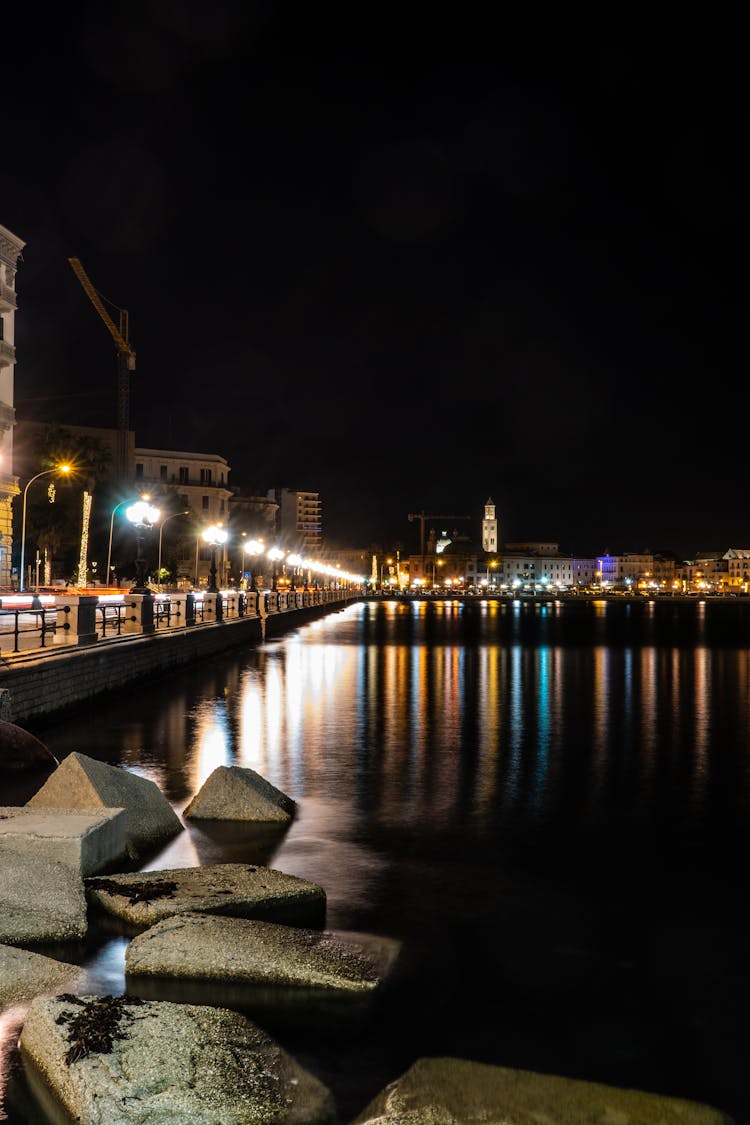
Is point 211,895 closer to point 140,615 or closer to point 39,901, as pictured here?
point 39,901

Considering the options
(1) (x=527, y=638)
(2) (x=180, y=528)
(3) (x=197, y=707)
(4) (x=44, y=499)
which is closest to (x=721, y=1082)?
(3) (x=197, y=707)

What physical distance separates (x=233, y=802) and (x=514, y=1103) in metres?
6.89

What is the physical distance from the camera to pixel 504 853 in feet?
35.9

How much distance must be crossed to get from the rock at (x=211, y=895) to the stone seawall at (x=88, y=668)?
8.39 m

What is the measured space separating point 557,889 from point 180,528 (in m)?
87.9

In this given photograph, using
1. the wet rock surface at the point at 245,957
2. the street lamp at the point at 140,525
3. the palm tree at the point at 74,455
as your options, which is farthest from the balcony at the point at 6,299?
the wet rock surface at the point at 245,957

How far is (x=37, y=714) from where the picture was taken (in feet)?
59.8

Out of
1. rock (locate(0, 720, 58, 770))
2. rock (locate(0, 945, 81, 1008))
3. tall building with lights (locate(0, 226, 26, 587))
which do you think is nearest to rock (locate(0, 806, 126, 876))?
rock (locate(0, 945, 81, 1008))

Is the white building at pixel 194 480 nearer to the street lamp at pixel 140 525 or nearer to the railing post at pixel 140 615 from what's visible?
the street lamp at pixel 140 525

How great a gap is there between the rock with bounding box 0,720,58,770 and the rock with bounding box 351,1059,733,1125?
9.86 m

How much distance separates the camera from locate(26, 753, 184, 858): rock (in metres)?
Answer: 9.75

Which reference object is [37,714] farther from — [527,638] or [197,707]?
[527,638]

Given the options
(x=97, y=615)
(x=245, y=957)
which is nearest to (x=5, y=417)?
(x=97, y=615)

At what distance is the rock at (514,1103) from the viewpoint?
5.31 metres
